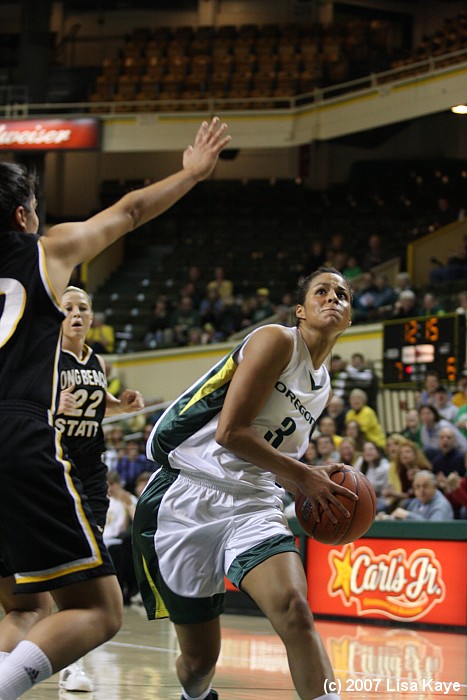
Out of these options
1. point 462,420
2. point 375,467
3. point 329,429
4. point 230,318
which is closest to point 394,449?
point 375,467

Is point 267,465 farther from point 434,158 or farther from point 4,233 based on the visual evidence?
point 434,158

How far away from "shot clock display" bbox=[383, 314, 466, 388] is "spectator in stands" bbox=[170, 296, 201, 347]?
743 centimetres

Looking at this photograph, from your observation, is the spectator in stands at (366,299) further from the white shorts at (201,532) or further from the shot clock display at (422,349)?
the white shorts at (201,532)

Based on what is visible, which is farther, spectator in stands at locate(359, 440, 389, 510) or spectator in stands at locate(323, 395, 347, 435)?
spectator in stands at locate(323, 395, 347, 435)

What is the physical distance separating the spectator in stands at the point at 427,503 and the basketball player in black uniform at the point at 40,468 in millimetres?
7063

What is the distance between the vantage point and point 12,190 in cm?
350

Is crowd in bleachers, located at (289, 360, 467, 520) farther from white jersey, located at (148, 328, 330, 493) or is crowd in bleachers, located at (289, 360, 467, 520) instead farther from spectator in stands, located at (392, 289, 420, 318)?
white jersey, located at (148, 328, 330, 493)

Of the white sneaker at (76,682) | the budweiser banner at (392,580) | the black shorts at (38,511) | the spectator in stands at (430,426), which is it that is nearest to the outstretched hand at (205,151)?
the black shorts at (38,511)

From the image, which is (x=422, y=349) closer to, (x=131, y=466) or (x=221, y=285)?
(x=131, y=466)

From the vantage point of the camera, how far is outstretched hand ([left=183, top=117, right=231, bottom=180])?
3803 mm

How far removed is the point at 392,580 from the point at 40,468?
7215mm

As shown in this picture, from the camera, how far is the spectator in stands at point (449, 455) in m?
10.9

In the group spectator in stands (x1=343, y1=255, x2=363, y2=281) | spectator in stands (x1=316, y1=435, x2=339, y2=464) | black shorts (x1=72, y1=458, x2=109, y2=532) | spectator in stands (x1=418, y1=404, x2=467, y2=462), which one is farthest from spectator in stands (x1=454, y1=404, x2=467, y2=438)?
spectator in stands (x1=343, y1=255, x2=363, y2=281)

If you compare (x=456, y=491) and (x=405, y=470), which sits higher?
(x=405, y=470)
